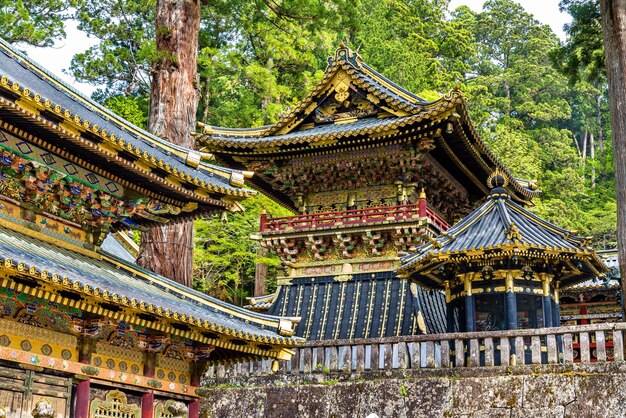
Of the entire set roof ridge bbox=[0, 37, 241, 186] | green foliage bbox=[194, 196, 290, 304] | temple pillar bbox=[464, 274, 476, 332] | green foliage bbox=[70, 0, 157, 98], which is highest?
green foliage bbox=[70, 0, 157, 98]

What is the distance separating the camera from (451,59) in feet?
143

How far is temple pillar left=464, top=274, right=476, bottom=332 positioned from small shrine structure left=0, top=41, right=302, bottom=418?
4458 mm

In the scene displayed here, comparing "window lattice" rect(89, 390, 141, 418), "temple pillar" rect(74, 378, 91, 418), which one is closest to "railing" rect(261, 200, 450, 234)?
"window lattice" rect(89, 390, 141, 418)

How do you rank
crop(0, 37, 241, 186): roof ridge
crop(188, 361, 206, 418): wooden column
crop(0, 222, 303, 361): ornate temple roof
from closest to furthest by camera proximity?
crop(0, 222, 303, 361): ornate temple roof → crop(0, 37, 241, 186): roof ridge → crop(188, 361, 206, 418): wooden column

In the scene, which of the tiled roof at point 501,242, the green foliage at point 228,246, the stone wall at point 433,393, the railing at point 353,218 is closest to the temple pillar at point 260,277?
the green foliage at point 228,246

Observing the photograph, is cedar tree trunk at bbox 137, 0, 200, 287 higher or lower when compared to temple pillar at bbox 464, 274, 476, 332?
higher

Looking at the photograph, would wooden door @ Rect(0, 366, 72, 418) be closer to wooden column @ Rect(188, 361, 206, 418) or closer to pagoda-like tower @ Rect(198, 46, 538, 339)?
wooden column @ Rect(188, 361, 206, 418)

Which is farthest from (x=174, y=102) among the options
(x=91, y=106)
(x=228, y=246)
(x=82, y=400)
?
(x=228, y=246)

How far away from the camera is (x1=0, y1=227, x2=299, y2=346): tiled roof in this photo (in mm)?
8875

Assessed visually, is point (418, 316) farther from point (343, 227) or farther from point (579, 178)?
point (579, 178)

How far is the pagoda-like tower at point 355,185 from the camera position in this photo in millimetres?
18703

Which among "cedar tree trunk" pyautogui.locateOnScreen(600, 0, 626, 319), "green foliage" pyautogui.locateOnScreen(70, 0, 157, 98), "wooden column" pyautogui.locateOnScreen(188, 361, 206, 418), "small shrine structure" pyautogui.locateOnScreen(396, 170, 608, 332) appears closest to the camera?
"wooden column" pyautogui.locateOnScreen(188, 361, 206, 418)

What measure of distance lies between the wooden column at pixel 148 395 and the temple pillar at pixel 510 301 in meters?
6.89

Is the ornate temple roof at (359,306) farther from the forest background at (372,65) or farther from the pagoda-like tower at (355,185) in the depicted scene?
the forest background at (372,65)
